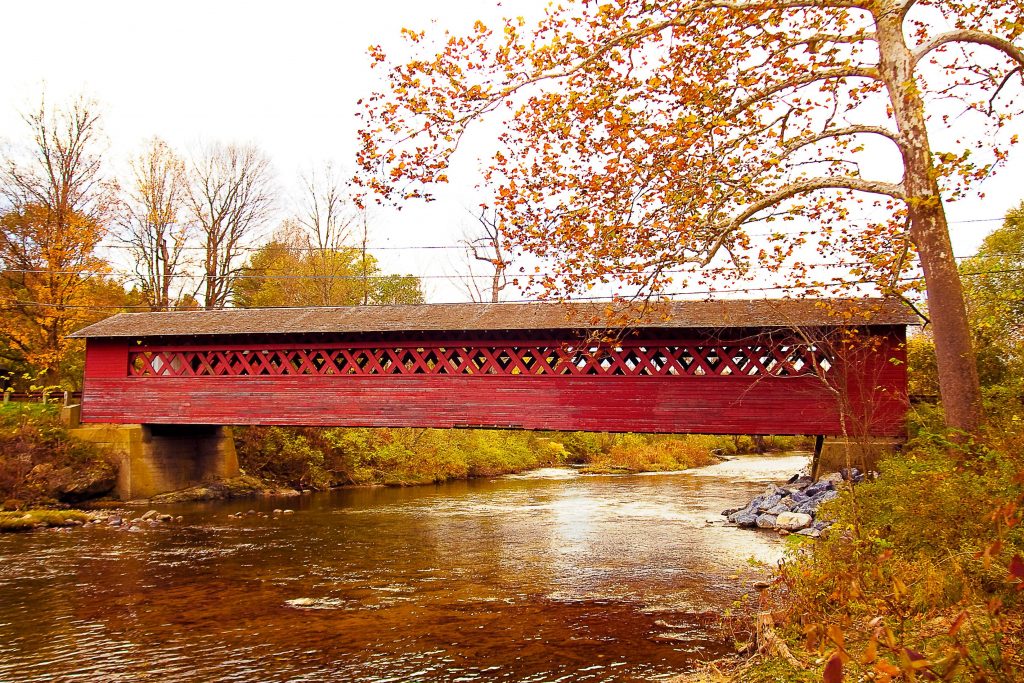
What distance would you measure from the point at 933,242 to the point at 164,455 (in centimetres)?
1686

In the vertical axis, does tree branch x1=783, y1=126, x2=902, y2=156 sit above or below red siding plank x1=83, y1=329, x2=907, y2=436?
above

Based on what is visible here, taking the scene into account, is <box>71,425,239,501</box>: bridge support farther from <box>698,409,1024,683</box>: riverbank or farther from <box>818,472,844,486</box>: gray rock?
<box>698,409,1024,683</box>: riverbank

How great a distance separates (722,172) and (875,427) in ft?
26.6

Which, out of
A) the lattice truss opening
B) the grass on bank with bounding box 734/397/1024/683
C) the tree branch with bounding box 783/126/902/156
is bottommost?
the grass on bank with bounding box 734/397/1024/683

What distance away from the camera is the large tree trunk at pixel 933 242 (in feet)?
24.9

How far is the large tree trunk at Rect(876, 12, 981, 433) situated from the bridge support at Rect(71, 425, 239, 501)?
1618cm

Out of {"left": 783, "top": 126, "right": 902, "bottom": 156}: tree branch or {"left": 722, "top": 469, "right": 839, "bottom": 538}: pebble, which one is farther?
{"left": 722, "top": 469, "right": 839, "bottom": 538}: pebble

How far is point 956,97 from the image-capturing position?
7.43 metres

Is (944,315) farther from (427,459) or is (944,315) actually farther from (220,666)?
(427,459)

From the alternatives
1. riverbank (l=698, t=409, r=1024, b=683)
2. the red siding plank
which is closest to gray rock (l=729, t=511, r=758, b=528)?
the red siding plank

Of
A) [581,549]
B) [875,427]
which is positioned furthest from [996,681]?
[875,427]

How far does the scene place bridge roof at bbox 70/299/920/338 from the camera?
→ 12.9m

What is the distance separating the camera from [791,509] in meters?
13.8

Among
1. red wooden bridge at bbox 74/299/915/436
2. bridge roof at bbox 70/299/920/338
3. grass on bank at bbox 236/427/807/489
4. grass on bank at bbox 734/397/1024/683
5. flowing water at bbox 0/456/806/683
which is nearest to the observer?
grass on bank at bbox 734/397/1024/683
